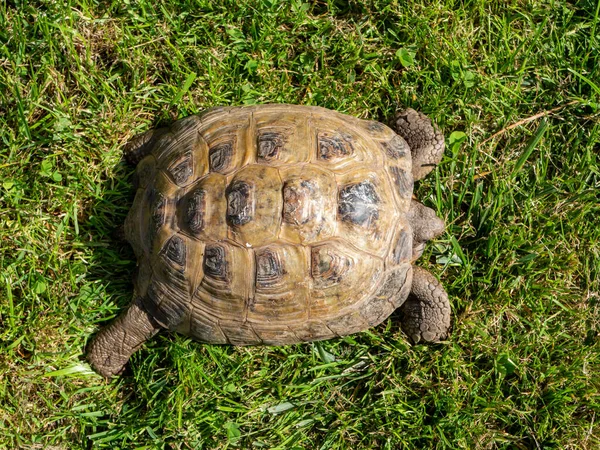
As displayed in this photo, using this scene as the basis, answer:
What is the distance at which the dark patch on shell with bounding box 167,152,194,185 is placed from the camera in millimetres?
3789

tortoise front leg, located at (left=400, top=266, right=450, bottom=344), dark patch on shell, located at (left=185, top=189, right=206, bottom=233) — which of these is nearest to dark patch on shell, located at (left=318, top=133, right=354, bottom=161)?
dark patch on shell, located at (left=185, top=189, right=206, bottom=233)

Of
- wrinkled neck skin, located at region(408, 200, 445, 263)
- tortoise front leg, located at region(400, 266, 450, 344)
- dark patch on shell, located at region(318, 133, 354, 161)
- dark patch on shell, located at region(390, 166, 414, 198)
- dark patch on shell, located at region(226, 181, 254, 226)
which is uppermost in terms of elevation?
dark patch on shell, located at region(318, 133, 354, 161)

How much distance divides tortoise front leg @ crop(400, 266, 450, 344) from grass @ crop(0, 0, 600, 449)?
0.18 metres

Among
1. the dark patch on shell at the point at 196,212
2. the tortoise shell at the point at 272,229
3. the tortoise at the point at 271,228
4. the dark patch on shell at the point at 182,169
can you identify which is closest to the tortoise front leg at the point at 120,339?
the tortoise at the point at 271,228

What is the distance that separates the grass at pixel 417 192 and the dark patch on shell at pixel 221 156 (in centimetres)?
100

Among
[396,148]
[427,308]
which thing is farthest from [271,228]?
[427,308]

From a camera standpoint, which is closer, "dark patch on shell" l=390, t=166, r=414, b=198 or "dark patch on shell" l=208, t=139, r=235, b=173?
"dark patch on shell" l=208, t=139, r=235, b=173

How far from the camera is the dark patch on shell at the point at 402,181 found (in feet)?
13.1

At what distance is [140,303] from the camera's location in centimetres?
410

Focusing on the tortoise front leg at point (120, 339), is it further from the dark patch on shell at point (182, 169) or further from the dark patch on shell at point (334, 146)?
the dark patch on shell at point (334, 146)

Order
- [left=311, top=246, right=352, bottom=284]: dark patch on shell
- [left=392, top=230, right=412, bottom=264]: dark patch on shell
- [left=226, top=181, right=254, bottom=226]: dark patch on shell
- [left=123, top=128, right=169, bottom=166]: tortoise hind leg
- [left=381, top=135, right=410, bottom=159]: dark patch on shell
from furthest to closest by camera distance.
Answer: [left=123, top=128, right=169, bottom=166]: tortoise hind leg
[left=381, top=135, right=410, bottom=159]: dark patch on shell
[left=392, top=230, right=412, bottom=264]: dark patch on shell
[left=311, top=246, right=352, bottom=284]: dark patch on shell
[left=226, top=181, right=254, bottom=226]: dark patch on shell

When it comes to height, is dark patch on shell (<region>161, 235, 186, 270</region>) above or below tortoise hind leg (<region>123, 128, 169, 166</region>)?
below

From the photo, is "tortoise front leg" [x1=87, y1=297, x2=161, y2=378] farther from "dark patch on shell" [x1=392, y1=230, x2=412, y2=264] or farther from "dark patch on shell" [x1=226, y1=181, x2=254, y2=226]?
"dark patch on shell" [x1=392, y1=230, x2=412, y2=264]

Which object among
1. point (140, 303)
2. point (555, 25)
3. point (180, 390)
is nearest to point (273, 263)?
point (140, 303)
